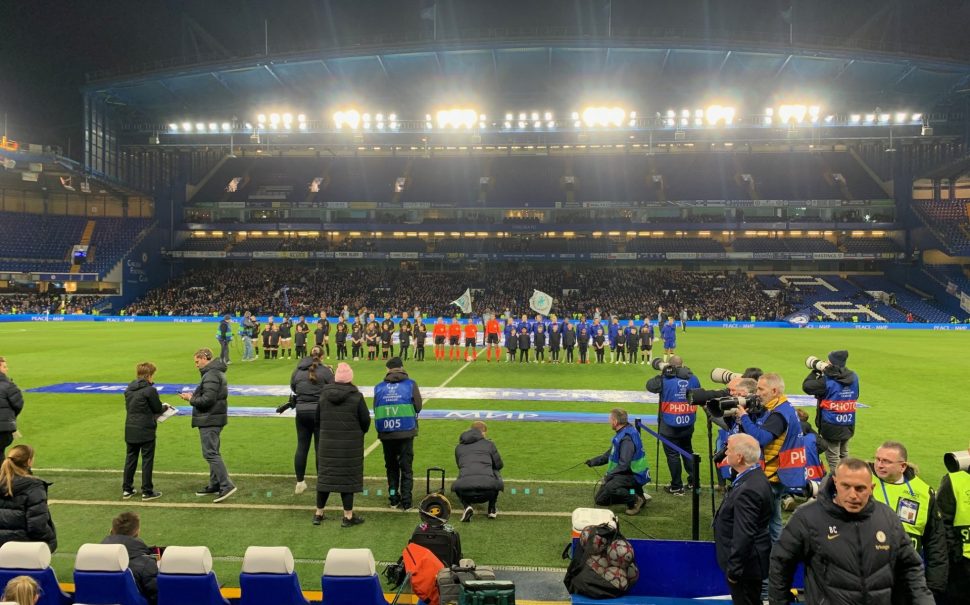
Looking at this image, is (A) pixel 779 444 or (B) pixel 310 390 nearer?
(A) pixel 779 444

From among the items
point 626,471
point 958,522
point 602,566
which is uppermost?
point 958,522

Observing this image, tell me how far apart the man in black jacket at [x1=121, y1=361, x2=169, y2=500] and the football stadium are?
0.16 ft

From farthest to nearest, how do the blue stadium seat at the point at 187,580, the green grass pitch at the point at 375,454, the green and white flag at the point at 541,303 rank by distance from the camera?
the green and white flag at the point at 541,303
the green grass pitch at the point at 375,454
the blue stadium seat at the point at 187,580

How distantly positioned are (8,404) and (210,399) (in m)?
2.48

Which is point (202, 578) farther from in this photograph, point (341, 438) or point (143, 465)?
point (143, 465)

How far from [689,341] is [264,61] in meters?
39.3

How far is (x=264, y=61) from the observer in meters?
51.2

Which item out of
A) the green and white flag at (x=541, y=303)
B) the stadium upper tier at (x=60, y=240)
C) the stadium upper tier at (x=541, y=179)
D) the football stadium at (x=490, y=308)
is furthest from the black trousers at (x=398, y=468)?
the stadium upper tier at (x=60, y=240)

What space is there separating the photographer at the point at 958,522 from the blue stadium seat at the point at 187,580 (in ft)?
17.6

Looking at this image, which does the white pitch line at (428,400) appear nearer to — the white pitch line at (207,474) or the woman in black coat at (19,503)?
the white pitch line at (207,474)

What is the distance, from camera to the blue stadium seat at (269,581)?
15.5 ft

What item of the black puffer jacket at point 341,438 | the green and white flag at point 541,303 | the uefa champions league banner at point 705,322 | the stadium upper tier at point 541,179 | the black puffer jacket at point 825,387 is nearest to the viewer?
the black puffer jacket at point 341,438

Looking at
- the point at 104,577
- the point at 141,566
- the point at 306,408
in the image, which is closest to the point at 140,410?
the point at 306,408

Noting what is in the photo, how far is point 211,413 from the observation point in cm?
855
